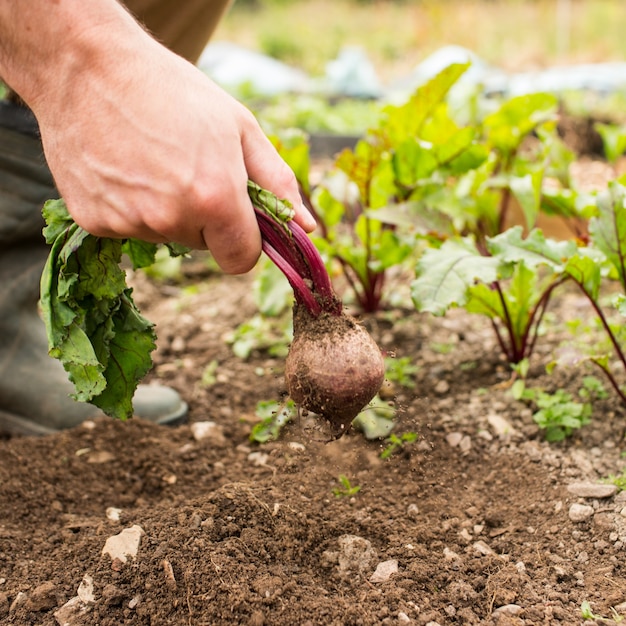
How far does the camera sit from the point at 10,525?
187cm

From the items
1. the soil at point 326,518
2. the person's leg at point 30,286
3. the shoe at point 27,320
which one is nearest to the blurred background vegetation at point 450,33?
the person's leg at point 30,286

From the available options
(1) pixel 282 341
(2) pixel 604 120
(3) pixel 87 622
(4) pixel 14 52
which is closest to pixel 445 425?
(1) pixel 282 341

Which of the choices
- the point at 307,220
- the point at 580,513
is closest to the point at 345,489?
the point at 580,513

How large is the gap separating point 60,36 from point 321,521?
49.4 inches

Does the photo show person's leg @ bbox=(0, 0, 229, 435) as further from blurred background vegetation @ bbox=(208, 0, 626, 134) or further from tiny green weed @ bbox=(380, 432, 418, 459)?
blurred background vegetation @ bbox=(208, 0, 626, 134)

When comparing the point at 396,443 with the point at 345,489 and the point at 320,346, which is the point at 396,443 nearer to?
the point at 345,489

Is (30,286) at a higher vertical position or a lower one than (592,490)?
lower

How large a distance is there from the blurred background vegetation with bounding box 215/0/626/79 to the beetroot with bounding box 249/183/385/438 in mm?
9430

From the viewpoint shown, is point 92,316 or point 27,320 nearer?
point 92,316

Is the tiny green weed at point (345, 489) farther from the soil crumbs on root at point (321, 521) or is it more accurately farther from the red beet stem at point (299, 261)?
the red beet stem at point (299, 261)

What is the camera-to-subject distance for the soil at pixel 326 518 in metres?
1.55

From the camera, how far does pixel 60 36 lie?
1.31 metres

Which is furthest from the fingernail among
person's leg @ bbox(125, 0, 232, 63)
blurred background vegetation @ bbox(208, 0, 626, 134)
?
blurred background vegetation @ bbox(208, 0, 626, 134)

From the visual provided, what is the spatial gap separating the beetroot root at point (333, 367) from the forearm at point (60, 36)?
74 cm
